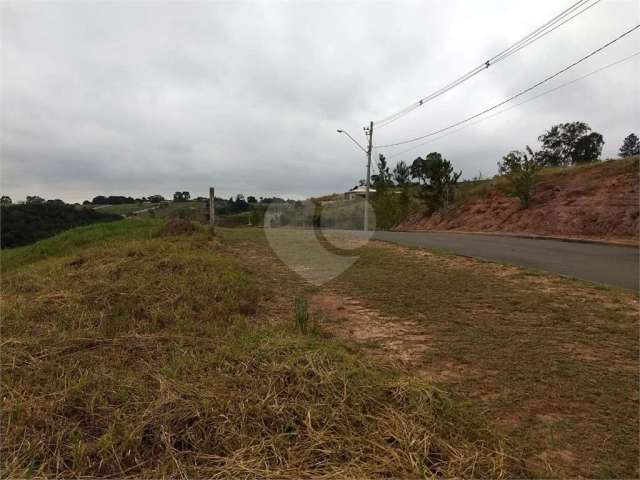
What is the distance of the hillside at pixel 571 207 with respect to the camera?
15.3 meters

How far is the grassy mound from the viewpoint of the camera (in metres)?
1.86

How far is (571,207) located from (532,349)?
1776 cm

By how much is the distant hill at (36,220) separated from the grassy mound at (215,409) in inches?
803

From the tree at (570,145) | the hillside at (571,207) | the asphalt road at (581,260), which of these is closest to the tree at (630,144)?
the tree at (570,145)

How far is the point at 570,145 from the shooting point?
42.3 meters

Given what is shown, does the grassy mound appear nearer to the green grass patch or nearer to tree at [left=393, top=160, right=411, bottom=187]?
the green grass patch

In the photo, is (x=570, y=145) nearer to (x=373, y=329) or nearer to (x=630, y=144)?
(x=630, y=144)

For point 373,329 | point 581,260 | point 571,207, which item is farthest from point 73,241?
point 571,207

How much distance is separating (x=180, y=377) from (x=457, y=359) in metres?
2.22

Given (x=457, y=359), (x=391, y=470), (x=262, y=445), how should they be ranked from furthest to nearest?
(x=457, y=359) → (x=262, y=445) → (x=391, y=470)

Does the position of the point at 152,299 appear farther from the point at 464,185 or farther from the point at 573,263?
the point at 464,185

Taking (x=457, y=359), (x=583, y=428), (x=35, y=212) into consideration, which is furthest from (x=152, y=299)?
(x=35, y=212)

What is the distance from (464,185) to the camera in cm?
3406

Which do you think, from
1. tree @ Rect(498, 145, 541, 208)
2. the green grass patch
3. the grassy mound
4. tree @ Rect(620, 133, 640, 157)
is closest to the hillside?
tree @ Rect(498, 145, 541, 208)
